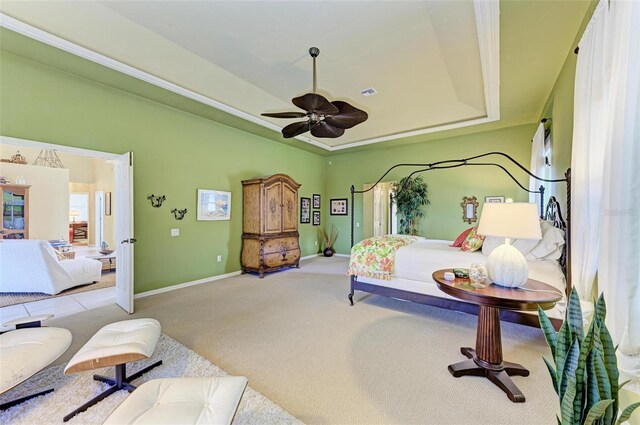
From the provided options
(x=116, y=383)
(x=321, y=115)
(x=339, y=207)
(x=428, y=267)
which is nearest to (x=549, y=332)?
(x=428, y=267)

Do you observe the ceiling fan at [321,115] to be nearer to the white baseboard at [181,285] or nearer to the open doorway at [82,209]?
the open doorway at [82,209]

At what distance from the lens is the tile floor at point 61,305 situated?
3479 mm

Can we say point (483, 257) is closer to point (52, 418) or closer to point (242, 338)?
point (242, 338)

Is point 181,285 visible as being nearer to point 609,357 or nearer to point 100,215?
point 609,357

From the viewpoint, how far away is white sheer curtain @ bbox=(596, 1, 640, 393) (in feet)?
4.08

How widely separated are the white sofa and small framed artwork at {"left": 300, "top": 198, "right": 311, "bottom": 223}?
5.10 meters

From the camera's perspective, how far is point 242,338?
112 inches

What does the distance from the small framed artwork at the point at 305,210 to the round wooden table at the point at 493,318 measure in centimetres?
556

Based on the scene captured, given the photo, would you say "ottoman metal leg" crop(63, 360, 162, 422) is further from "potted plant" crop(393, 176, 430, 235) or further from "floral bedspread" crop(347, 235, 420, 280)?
"potted plant" crop(393, 176, 430, 235)

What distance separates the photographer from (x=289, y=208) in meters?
6.15

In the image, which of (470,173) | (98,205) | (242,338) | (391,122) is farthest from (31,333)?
(98,205)

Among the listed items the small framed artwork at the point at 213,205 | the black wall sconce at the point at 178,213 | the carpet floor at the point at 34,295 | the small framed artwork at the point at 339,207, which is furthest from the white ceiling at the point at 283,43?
the small framed artwork at the point at 339,207

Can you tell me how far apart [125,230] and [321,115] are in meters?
3.06

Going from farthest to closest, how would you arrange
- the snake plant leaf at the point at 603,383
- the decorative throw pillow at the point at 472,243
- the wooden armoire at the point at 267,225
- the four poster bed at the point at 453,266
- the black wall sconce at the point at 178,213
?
the wooden armoire at the point at 267,225 → the black wall sconce at the point at 178,213 → the decorative throw pillow at the point at 472,243 → the four poster bed at the point at 453,266 → the snake plant leaf at the point at 603,383
